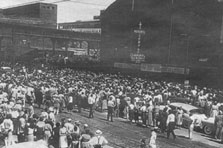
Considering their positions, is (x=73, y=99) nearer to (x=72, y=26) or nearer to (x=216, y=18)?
(x=216, y=18)

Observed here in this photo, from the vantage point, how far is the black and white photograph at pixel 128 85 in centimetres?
1414

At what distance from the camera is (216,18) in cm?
3594

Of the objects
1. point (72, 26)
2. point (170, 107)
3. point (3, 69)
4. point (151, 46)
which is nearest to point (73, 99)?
point (170, 107)

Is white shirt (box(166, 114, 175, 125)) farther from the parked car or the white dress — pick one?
the white dress

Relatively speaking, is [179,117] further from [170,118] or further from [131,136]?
[131,136]

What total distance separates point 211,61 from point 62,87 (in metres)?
20.1

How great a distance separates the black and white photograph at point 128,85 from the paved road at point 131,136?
50 mm

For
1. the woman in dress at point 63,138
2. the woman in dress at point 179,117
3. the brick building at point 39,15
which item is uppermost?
the brick building at point 39,15

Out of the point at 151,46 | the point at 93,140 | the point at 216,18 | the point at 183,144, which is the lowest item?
the point at 183,144

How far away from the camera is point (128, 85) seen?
27.4m

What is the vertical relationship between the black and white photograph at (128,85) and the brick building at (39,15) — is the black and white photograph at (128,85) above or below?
below

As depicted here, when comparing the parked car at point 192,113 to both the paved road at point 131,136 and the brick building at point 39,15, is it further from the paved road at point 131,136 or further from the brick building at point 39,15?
the brick building at point 39,15

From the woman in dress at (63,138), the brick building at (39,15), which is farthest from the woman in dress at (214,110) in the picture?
the brick building at (39,15)

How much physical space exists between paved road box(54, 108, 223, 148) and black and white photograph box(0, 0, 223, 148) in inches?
2.0
